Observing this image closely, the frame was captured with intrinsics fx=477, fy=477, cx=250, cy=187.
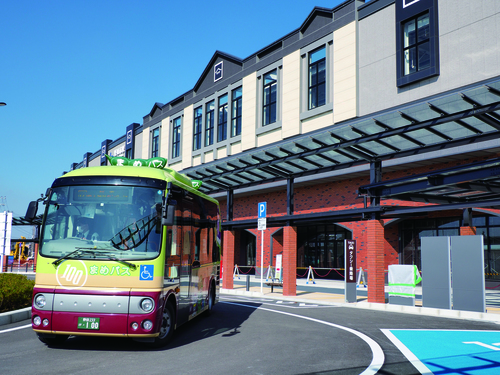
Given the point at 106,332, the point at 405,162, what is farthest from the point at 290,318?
the point at 405,162

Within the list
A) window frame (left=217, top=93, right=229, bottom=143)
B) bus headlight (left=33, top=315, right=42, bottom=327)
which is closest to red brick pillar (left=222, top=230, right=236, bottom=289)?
window frame (left=217, top=93, right=229, bottom=143)

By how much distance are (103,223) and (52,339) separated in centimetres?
224

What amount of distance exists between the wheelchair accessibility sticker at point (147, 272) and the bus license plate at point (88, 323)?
A: 3.21 ft

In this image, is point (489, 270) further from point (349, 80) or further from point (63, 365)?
point (63, 365)

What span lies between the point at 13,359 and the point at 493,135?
1290cm

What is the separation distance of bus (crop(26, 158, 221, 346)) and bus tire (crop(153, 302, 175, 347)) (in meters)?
0.02

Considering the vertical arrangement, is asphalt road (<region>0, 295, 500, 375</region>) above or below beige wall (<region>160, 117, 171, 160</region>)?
below

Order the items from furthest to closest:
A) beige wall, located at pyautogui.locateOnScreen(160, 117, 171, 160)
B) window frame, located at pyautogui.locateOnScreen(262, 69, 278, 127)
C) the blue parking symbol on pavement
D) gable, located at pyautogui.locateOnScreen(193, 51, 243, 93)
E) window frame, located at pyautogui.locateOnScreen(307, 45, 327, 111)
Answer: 1. beige wall, located at pyautogui.locateOnScreen(160, 117, 171, 160)
2. gable, located at pyautogui.locateOnScreen(193, 51, 243, 93)
3. window frame, located at pyautogui.locateOnScreen(262, 69, 278, 127)
4. window frame, located at pyautogui.locateOnScreen(307, 45, 327, 111)
5. the blue parking symbol on pavement

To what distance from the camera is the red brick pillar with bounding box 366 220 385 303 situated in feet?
55.7

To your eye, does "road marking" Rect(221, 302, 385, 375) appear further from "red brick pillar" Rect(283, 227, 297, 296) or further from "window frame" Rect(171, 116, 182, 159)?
"window frame" Rect(171, 116, 182, 159)

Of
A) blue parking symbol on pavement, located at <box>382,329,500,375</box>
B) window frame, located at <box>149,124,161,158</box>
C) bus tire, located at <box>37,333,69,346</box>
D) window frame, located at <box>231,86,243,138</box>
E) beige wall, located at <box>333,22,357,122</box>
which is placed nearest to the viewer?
blue parking symbol on pavement, located at <box>382,329,500,375</box>

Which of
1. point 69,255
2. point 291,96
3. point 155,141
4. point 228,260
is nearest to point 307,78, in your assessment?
point 291,96

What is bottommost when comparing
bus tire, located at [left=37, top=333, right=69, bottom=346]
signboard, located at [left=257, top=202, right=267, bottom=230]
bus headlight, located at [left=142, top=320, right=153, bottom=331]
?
bus tire, located at [left=37, top=333, right=69, bottom=346]

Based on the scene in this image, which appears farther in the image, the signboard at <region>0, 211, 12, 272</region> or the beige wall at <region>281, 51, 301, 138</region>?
the beige wall at <region>281, 51, 301, 138</region>
